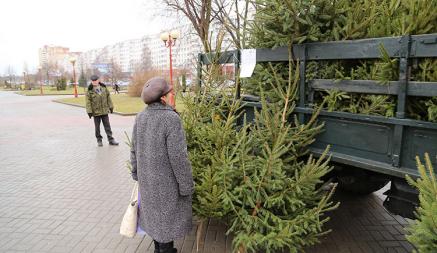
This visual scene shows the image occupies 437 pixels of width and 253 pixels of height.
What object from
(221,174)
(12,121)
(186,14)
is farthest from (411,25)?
(186,14)

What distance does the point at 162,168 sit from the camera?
2.83 m

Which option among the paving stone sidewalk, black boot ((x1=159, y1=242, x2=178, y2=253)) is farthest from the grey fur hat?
the paving stone sidewalk

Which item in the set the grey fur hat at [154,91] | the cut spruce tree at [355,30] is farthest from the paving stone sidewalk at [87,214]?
the cut spruce tree at [355,30]

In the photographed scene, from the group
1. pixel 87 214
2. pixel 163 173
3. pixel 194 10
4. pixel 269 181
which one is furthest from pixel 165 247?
pixel 194 10

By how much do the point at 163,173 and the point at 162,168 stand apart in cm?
5

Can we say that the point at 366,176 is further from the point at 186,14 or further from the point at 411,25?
the point at 186,14

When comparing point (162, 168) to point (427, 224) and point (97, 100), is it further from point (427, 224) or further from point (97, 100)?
point (97, 100)

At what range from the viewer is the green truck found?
7.30 feet

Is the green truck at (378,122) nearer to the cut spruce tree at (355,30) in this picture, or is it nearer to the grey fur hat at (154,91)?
the cut spruce tree at (355,30)

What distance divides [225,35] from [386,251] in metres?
2.86

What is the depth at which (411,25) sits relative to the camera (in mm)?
2242

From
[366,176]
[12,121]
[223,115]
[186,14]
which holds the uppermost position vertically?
[186,14]

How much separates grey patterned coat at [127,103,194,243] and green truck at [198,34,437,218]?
3.63 ft

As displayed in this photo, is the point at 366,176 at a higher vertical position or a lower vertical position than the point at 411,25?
lower
